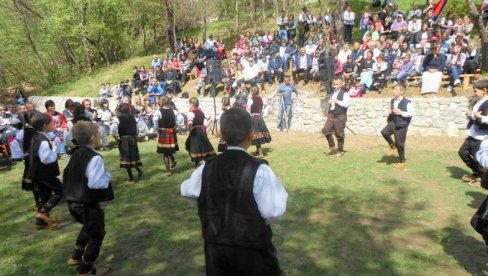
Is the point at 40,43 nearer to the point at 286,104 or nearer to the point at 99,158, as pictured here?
the point at 286,104

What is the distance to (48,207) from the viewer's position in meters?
5.94

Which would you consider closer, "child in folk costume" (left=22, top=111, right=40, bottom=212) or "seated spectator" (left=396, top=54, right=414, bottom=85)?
"child in folk costume" (left=22, top=111, right=40, bottom=212)

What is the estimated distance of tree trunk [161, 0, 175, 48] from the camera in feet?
87.4

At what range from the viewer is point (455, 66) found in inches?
484

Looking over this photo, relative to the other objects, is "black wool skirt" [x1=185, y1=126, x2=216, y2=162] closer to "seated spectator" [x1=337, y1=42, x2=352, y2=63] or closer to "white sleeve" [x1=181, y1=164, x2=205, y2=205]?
"white sleeve" [x1=181, y1=164, x2=205, y2=205]

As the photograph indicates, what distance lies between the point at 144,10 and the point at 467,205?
2715cm

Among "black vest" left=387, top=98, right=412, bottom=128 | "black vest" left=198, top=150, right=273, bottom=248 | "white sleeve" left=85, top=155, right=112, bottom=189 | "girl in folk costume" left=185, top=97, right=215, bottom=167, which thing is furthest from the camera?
"girl in folk costume" left=185, top=97, right=215, bottom=167

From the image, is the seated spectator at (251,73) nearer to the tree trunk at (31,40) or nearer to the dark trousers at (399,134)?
the dark trousers at (399,134)

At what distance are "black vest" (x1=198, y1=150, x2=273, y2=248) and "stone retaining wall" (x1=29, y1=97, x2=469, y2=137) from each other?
10.9 metres

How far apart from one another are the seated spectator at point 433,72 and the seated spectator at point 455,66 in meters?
0.24

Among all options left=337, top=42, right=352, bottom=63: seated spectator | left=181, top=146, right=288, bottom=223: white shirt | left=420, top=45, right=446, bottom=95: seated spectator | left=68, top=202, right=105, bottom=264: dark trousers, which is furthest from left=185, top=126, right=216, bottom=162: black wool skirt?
left=337, top=42, right=352, bottom=63: seated spectator

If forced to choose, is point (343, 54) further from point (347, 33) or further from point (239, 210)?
point (239, 210)

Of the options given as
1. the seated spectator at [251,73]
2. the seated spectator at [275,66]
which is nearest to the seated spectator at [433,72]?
the seated spectator at [275,66]

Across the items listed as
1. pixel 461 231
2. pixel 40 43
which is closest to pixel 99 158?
pixel 461 231
